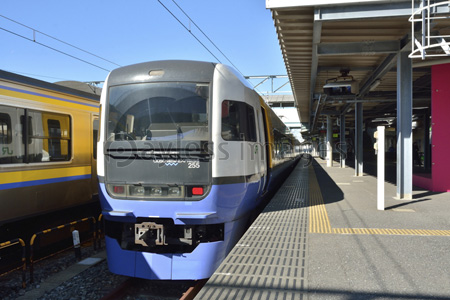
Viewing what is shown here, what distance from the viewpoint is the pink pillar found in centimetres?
1000

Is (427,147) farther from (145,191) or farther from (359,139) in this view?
(145,191)

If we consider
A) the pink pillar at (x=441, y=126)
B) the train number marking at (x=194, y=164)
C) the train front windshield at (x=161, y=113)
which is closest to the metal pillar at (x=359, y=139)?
the pink pillar at (x=441, y=126)

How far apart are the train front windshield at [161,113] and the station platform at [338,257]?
168 centimetres

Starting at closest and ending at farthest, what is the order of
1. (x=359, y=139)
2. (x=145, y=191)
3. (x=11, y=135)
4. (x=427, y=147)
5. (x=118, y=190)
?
(x=145, y=191) < (x=118, y=190) < (x=11, y=135) < (x=359, y=139) < (x=427, y=147)

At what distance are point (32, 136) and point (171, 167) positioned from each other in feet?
8.48

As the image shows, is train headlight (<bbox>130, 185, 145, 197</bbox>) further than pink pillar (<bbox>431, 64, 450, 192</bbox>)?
No

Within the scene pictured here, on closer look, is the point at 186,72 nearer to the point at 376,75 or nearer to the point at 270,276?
the point at 270,276

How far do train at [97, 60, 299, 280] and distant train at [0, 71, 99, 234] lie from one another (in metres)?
1.39

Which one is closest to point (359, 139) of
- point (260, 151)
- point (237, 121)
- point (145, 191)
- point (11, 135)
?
point (260, 151)

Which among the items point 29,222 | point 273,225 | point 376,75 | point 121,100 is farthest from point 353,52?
point 29,222

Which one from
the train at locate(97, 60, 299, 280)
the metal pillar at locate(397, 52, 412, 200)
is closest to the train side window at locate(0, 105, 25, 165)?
the train at locate(97, 60, 299, 280)

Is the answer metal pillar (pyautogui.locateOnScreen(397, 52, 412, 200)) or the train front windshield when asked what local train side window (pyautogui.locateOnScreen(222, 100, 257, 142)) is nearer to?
the train front windshield

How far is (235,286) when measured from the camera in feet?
11.2

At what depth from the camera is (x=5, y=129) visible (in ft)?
17.0
